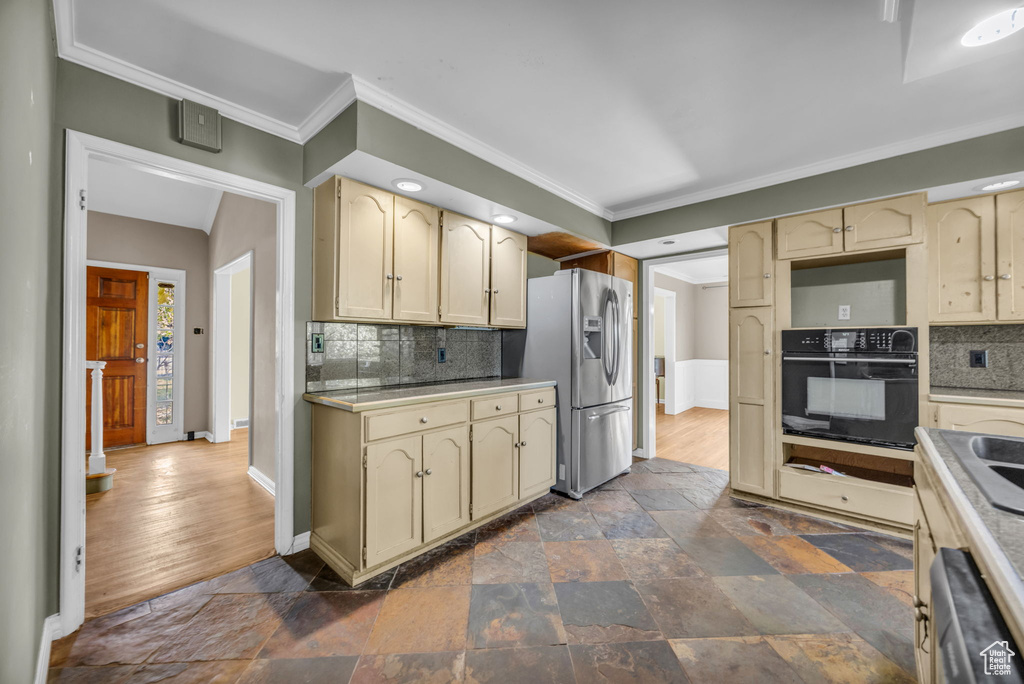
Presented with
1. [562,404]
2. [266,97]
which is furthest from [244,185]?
[562,404]

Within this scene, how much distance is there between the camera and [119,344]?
4.47 meters

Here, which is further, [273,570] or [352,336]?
[352,336]

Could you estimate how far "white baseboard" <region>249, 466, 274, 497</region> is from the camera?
315cm

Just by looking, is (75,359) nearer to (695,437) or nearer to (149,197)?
(149,197)

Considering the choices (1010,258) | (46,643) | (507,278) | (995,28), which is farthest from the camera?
(507,278)

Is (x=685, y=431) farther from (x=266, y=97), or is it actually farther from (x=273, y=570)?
(x=266, y=97)

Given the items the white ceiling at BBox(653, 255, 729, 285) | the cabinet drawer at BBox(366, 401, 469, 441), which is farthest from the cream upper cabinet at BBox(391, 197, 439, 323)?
the white ceiling at BBox(653, 255, 729, 285)

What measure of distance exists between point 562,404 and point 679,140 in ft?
6.31

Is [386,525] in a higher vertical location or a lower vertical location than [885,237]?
lower

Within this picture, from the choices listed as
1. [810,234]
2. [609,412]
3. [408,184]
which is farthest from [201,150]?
[810,234]

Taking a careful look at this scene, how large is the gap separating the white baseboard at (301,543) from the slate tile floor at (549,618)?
46 mm

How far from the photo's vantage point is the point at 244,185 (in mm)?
2105

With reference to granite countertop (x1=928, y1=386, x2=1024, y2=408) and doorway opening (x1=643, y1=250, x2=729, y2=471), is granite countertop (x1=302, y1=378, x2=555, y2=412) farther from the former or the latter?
doorway opening (x1=643, y1=250, x2=729, y2=471)

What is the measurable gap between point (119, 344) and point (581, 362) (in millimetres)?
5096
